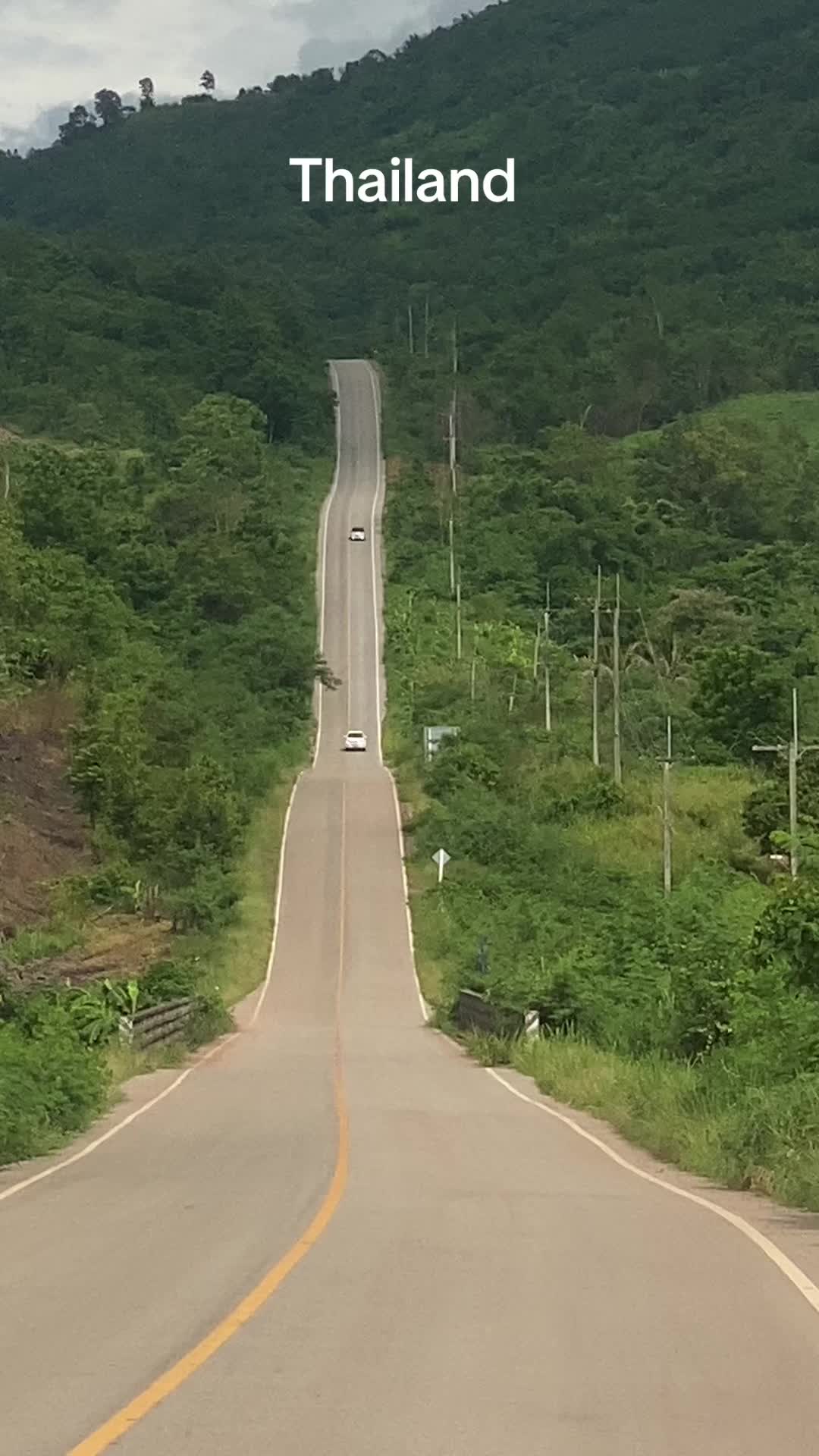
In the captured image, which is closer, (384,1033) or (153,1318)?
(153,1318)

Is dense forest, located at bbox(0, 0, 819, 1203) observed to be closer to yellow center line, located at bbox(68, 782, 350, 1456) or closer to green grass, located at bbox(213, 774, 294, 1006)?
green grass, located at bbox(213, 774, 294, 1006)

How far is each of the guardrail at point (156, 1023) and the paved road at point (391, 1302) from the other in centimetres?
850

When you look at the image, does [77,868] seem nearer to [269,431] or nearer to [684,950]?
[684,950]

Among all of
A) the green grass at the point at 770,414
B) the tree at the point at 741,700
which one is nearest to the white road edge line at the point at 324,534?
the tree at the point at 741,700

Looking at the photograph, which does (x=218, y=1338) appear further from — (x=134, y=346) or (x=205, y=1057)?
(x=134, y=346)

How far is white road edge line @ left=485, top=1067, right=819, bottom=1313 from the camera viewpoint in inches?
461

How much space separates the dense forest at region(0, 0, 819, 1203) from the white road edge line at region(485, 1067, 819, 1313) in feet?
1.91

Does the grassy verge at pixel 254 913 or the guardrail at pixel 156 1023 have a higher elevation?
the guardrail at pixel 156 1023

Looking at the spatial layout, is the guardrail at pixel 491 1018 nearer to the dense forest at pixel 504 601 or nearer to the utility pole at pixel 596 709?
the dense forest at pixel 504 601

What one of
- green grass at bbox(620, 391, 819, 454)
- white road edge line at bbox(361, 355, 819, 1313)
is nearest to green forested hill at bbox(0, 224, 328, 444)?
green grass at bbox(620, 391, 819, 454)

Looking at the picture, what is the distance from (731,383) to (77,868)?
93164 millimetres

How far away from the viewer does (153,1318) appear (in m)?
10.6

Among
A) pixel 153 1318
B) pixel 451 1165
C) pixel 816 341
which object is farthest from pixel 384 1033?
pixel 816 341

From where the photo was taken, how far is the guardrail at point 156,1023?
109ft
